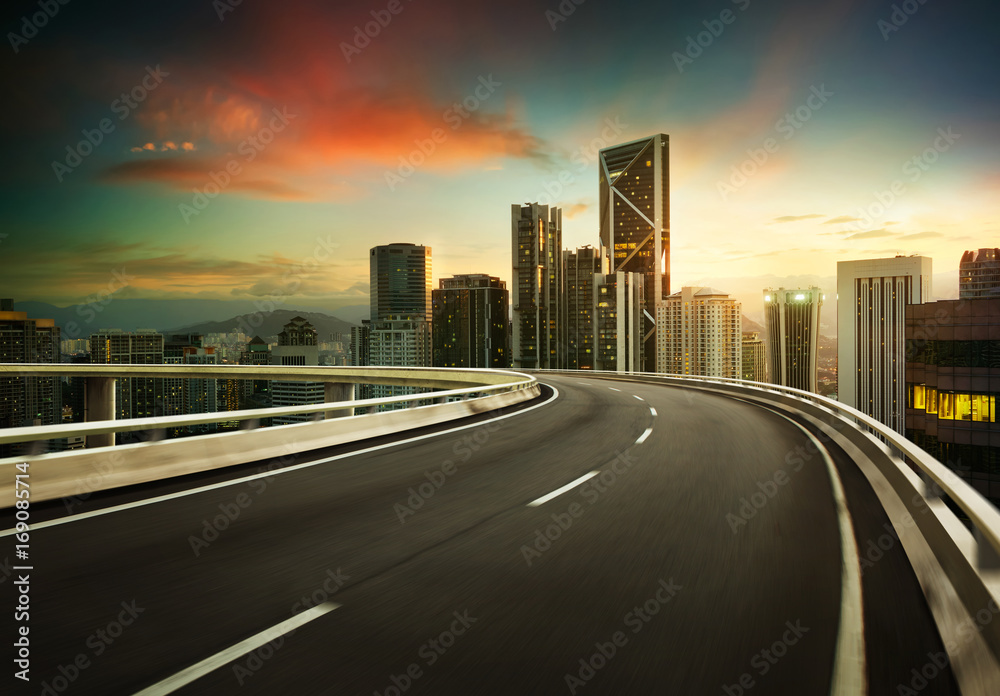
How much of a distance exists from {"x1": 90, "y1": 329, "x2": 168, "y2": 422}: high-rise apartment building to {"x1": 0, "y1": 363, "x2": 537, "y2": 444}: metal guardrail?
28.6 m

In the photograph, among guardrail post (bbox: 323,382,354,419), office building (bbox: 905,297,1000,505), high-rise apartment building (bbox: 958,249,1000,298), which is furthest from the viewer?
high-rise apartment building (bbox: 958,249,1000,298)

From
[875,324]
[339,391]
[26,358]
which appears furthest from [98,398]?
[875,324]

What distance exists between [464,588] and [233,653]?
1.56 metres

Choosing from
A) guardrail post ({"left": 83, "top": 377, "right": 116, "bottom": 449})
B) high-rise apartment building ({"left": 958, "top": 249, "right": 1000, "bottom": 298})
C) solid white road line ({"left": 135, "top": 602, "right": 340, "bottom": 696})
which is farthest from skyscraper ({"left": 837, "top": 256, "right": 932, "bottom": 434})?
solid white road line ({"left": 135, "top": 602, "right": 340, "bottom": 696})

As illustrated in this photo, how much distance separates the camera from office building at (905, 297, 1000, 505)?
32.6 metres

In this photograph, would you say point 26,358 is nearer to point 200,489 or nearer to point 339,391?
point 339,391

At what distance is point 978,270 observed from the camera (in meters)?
176

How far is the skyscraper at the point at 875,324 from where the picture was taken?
6683 inches

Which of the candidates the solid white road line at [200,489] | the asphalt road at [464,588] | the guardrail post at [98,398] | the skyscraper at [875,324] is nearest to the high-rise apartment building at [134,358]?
the guardrail post at [98,398]

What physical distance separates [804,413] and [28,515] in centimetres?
1751

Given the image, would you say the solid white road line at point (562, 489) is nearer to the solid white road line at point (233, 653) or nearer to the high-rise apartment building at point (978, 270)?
the solid white road line at point (233, 653)

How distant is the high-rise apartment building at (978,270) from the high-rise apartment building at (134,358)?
213m

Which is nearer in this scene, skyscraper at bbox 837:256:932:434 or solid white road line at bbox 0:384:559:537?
solid white road line at bbox 0:384:559:537

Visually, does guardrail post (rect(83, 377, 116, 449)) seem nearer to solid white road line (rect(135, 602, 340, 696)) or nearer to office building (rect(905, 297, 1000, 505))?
solid white road line (rect(135, 602, 340, 696))
